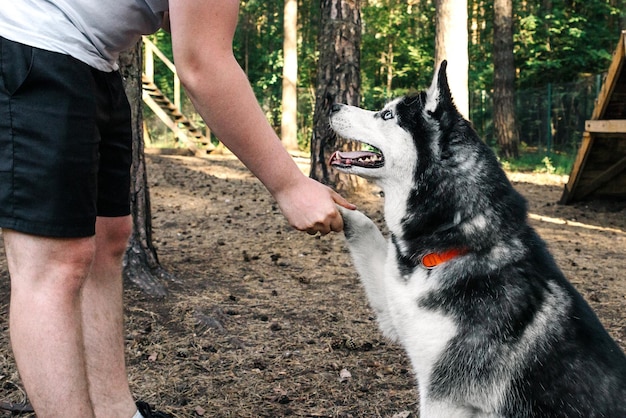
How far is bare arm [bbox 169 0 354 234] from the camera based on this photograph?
1496 millimetres

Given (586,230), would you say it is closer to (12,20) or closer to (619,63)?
(619,63)

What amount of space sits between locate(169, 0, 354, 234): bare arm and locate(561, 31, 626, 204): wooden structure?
18.0ft

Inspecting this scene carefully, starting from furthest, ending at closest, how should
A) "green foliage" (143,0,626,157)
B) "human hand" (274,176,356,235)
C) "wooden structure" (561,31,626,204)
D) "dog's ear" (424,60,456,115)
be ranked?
"green foliage" (143,0,626,157) < "wooden structure" (561,31,626,204) < "dog's ear" (424,60,456,115) < "human hand" (274,176,356,235)

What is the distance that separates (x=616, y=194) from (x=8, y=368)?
25.6 feet

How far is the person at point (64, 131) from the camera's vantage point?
4.85 feet

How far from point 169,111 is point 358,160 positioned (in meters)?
13.7

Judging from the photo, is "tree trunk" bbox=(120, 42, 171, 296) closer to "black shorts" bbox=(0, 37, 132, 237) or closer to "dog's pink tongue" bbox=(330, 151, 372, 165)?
"dog's pink tongue" bbox=(330, 151, 372, 165)

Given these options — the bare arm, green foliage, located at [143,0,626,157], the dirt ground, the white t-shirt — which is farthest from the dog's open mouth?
green foliage, located at [143,0,626,157]

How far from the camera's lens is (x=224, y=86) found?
1.61 metres

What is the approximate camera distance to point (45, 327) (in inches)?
60.5

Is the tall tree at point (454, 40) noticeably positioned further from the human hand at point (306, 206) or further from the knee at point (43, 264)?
the knee at point (43, 264)

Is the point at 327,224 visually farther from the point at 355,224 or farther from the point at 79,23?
the point at 79,23

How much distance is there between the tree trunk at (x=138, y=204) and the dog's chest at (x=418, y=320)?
1.91 metres

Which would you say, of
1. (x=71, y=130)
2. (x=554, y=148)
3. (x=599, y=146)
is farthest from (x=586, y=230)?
(x=554, y=148)
